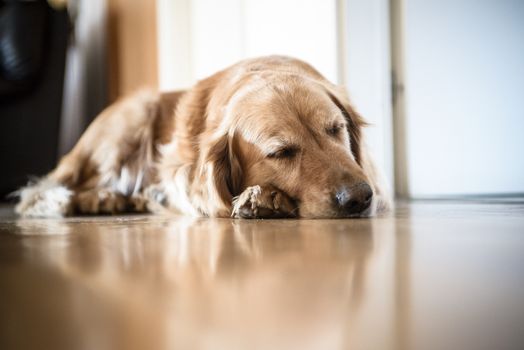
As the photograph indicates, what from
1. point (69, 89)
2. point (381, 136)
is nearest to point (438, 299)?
point (381, 136)

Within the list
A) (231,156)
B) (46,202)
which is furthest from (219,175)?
(46,202)

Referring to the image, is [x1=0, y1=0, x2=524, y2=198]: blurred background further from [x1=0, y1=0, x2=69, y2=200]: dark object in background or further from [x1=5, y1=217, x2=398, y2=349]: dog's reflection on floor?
[x1=5, y1=217, x2=398, y2=349]: dog's reflection on floor

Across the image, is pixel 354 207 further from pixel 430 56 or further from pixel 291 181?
pixel 430 56

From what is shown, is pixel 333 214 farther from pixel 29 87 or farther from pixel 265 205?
pixel 29 87

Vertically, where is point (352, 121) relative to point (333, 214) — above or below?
above

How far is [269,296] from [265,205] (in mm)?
1085

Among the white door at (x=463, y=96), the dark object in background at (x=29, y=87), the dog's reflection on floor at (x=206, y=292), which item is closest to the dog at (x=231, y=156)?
the dog's reflection on floor at (x=206, y=292)

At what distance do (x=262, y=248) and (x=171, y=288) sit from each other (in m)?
0.29

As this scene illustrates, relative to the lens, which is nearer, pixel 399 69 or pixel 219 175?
pixel 219 175

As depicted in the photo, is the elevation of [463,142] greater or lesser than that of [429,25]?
lesser

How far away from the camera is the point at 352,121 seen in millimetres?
1850

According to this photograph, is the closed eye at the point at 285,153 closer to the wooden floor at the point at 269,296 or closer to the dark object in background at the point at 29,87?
the wooden floor at the point at 269,296

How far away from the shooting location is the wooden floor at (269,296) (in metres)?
0.31

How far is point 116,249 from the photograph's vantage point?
742mm
